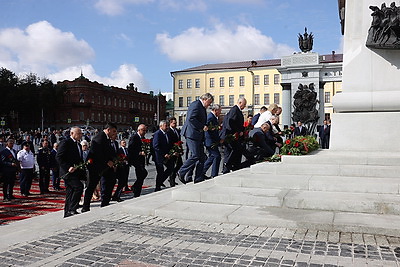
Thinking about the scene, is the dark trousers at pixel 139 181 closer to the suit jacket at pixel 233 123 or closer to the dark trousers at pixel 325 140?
the suit jacket at pixel 233 123

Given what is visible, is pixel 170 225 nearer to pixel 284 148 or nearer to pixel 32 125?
pixel 284 148

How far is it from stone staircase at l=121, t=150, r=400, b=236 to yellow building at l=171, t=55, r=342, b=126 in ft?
192

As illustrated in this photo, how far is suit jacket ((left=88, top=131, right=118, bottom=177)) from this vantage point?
7590 millimetres

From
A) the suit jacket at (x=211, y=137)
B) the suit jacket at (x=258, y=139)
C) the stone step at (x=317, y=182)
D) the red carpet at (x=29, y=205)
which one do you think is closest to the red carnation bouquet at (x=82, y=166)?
the red carpet at (x=29, y=205)

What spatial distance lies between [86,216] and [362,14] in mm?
6900

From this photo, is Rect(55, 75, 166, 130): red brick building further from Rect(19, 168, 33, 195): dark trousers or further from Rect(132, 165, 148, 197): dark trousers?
Rect(132, 165, 148, 197): dark trousers

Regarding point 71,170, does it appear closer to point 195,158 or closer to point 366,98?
point 195,158

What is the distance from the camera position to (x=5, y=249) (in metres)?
4.15

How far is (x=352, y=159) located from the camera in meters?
→ 6.76

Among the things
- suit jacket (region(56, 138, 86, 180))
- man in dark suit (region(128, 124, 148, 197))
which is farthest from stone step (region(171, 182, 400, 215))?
man in dark suit (region(128, 124, 148, 197))

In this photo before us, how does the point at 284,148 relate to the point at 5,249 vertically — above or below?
above

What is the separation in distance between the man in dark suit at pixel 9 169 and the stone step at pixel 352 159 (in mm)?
7943

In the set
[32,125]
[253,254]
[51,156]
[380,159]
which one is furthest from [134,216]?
[32,125]

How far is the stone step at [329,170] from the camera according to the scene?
6125mm
